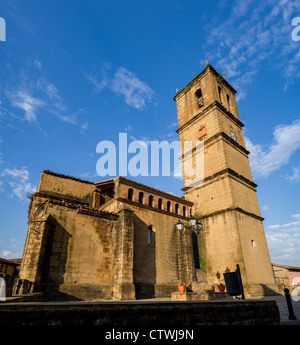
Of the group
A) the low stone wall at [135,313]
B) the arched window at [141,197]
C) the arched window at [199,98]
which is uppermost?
the arched window at [199,98]

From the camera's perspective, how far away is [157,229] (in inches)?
697

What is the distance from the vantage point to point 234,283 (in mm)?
6496

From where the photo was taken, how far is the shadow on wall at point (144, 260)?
1469cm

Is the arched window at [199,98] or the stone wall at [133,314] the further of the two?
the arched window at [199,98]

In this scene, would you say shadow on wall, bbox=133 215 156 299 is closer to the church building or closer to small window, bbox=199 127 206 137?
the church building

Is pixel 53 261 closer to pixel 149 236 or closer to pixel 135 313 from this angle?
pixel 149 236

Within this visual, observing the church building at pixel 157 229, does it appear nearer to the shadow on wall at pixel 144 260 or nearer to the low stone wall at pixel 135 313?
the shadow on wall at pixel 144 260

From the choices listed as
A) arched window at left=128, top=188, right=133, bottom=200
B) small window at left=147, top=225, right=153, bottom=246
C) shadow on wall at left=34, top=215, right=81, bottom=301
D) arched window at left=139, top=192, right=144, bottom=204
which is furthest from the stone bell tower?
shadow on wall at left=34, top=215, right=81, bottom=301

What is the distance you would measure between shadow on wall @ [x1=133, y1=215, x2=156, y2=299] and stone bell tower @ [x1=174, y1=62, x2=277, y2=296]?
531cm

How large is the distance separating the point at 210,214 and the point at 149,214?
5.87 metres

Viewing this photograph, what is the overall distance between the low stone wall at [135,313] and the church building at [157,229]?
7.66 meters

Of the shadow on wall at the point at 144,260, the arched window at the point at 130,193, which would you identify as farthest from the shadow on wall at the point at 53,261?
the arched window at the point at 130,193

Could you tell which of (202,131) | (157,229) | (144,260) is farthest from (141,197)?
(202,131)
